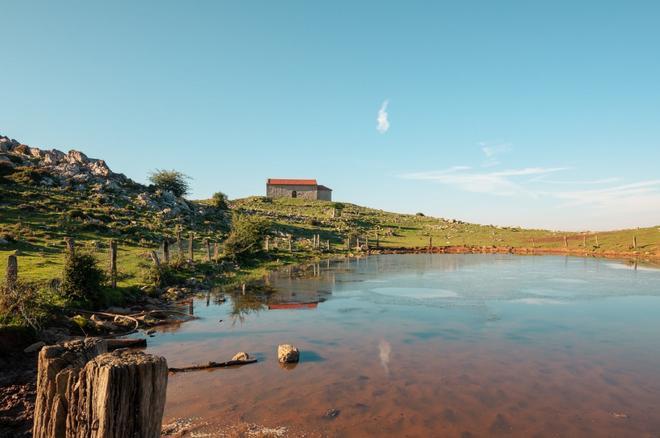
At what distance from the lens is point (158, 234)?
171 feet

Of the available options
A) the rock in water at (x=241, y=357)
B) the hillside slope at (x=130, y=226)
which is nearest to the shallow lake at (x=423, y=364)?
the rock in water at (x=241, y=357)

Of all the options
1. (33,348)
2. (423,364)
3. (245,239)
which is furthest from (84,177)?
(423,364)

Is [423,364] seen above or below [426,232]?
below

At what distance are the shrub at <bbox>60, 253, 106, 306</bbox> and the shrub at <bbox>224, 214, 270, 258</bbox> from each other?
2479cm

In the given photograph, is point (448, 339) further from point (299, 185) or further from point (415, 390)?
point (299, 185)

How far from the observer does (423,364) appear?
55.8 feet

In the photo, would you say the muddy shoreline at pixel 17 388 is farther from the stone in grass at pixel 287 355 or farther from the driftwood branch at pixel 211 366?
the stone in grass at pixel 287 355

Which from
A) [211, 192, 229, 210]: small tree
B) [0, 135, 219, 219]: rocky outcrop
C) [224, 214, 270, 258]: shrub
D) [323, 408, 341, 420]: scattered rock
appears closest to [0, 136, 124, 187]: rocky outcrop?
[0, 135, 219, 219]: rocky outcrop

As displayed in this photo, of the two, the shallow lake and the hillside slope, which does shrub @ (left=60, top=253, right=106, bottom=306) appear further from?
the shallow lake

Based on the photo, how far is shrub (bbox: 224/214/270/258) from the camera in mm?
48000

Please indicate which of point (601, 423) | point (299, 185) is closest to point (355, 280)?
point (601, 423)

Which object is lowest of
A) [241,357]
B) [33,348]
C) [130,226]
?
[241,357]

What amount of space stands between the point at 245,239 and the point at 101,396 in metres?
45.9

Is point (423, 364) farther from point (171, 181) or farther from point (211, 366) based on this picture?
point (171, 181)
